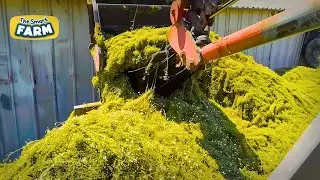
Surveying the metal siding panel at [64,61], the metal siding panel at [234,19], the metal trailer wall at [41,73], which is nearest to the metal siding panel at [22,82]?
the metal trailer wall at [41,73]

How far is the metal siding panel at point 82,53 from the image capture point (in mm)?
4883

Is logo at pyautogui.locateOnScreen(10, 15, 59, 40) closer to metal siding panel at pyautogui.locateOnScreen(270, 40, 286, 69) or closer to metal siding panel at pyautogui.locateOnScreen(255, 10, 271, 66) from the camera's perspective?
metal siding panel at pyautogui.locateOnScreen(255, 10, 271, 66)

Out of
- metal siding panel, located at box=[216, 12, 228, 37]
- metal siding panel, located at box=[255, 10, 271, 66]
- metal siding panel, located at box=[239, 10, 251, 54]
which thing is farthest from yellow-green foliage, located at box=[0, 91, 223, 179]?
metal siding panel, located at box=[255, 10, 271, 66]

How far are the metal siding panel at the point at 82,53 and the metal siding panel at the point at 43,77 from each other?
369 mm

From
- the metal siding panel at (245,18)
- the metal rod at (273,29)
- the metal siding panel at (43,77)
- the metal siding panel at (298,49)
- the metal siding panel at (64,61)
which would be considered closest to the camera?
the metal rod at (273,29)

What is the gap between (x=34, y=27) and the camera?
4.69 metres

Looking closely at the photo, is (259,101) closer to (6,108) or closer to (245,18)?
(245,18)

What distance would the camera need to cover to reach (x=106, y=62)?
3.51 metres

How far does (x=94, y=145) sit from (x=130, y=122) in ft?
2.01

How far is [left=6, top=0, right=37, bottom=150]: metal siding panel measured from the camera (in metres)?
4.57

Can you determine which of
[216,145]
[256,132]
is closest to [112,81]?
[216,145]

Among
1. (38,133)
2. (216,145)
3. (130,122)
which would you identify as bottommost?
(38,133)

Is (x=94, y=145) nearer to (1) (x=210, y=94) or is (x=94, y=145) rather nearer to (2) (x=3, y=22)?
(1) (x=210, y=94)

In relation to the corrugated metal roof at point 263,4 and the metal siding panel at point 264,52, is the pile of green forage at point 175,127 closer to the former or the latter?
the metal siding panel at point 264,52
